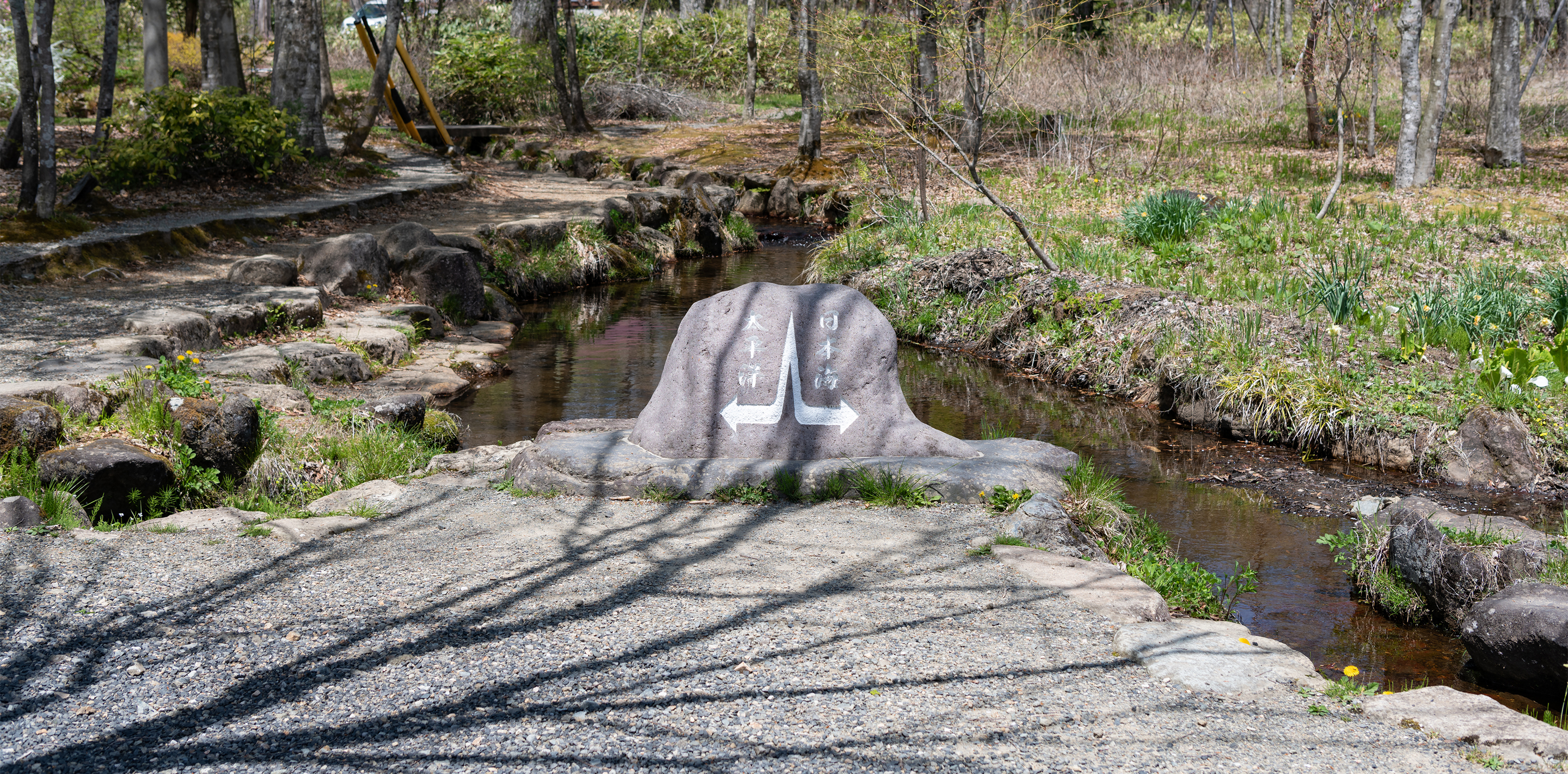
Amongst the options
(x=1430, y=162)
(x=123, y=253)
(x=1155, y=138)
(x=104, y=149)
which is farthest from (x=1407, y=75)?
(x=104, y=149)

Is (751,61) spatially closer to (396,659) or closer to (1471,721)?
(396,659)

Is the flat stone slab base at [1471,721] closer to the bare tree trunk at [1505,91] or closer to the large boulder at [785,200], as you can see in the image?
the bare tree trunk at [1505,91]

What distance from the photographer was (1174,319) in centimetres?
912

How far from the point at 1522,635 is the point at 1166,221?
7.40 m

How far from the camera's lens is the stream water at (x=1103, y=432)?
5070 millimetres

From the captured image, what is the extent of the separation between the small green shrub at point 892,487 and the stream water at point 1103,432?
60.2 inches

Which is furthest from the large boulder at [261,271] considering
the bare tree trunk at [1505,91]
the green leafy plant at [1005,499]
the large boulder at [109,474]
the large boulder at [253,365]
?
the bare tree trunk at [1505,91]

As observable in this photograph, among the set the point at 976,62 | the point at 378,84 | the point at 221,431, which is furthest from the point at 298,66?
the point at 221,431

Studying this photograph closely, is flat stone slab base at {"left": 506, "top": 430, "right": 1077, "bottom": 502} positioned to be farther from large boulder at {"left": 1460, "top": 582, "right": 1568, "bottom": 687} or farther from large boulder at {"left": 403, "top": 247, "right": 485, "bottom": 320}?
large boulder at {"left": 403, "top": 247, "right": 485, "bottom": 320}

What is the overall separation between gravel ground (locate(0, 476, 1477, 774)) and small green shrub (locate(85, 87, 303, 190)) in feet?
29.1

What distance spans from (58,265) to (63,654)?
296 inches

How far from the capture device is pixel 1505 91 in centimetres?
1527

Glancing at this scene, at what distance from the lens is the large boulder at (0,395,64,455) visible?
18.1 ft

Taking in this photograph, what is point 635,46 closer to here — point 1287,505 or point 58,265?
point 58,265
